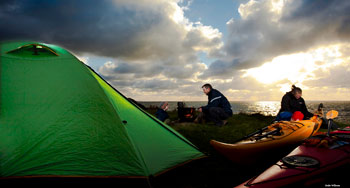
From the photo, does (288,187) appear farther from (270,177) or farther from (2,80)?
(2,80)

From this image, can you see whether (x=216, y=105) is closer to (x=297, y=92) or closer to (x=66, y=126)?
(x=297, y=92)

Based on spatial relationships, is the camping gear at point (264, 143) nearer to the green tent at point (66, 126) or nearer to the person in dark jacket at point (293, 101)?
the green tent at point (66, 126)

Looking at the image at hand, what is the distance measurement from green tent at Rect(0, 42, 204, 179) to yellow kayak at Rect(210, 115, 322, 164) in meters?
1.00

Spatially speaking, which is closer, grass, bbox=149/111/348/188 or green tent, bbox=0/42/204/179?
green tent, bbox=0/42/204/179

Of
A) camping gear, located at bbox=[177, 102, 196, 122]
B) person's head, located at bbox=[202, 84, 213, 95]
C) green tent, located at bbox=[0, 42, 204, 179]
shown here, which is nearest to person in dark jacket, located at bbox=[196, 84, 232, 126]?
person's head, located at bbox=[202, 84, 213, 95]

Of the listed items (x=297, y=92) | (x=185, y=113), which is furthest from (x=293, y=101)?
(x=185, y=113)

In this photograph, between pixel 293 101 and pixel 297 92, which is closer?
pixel 297 92

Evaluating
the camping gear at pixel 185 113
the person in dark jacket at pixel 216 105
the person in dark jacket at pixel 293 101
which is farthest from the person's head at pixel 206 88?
the person in dark jacket at pixel 293 101

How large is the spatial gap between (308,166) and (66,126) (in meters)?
3.62

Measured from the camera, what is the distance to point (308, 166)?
237 centimetres

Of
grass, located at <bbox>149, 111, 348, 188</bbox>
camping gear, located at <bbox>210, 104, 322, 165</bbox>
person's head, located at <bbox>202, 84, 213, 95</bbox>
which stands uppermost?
person's head, located at <bbox>202, 84, 213, 95</bbox>

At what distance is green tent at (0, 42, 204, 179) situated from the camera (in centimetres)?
289

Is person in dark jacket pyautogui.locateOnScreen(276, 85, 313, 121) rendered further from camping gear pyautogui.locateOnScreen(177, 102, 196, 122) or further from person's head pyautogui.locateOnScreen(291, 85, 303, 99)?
camping gear pyautogui.locateOnScreen(177, 102, 196, 122)

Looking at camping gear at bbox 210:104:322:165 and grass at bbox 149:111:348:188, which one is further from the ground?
camping gear at bbox 210:104:322:165
